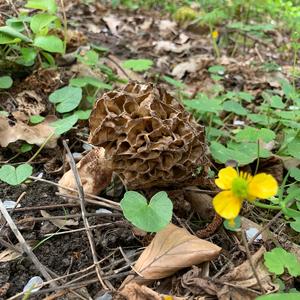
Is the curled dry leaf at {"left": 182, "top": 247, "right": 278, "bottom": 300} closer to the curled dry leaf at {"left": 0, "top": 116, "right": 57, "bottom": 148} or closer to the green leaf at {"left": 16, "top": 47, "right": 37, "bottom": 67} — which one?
the curled dry leaf at {"left": 0, "top": 116, "right": 57, "bottom": 148}

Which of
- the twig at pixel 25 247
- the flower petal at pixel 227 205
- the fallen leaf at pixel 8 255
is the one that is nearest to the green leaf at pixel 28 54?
the twig at pixel 25 247

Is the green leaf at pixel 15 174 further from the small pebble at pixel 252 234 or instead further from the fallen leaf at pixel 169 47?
the fallen leaf at pixel 169 47

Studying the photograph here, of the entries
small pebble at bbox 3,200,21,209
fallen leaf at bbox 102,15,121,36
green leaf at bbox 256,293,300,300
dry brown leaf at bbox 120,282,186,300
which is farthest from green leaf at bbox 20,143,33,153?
fallen leaf at bbox 102,15,121,36

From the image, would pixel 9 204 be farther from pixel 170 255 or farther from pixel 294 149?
pixel 294 149

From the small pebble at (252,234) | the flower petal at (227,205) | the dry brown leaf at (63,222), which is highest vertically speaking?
the flower petal at (227,205)

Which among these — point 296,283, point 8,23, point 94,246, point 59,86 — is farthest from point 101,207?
point 8,23

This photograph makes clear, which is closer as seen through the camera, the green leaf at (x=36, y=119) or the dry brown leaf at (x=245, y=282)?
the dry brown leaf at (x=245, y=282)

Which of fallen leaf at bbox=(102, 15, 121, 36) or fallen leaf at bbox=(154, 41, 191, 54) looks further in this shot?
fallen leaf at bbox=(102, 15, 121, 36)
